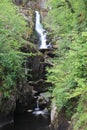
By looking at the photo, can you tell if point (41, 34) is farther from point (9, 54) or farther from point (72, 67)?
point (72, 67)

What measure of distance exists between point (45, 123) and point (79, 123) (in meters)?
9.46

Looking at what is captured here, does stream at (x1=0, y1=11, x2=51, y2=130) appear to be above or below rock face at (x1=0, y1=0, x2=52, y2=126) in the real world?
below

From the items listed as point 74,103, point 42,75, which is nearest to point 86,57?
point 74,103

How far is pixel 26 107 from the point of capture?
67.7 ft

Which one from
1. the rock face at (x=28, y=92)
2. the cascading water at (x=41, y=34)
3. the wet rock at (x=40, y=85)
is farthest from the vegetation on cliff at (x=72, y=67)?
the cascading water at (x=41, y=34)

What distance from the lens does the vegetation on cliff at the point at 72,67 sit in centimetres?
916

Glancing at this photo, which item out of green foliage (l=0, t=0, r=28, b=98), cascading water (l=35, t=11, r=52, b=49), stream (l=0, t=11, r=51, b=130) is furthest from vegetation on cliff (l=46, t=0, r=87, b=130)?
cascading water (l=35, t=11, r=52, b=49)

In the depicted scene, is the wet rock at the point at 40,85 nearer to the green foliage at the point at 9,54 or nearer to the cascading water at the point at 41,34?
the cascading water at the point at 41,34

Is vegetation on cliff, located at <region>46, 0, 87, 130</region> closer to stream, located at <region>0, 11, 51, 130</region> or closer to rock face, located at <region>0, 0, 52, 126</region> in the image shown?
rock face, located at <region>0, 0, 52, 126</region>

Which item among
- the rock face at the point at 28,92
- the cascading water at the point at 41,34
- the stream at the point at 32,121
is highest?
the cascading water at the point at 41,34

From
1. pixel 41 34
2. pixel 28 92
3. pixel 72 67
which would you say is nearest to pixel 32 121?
pixel 28 92

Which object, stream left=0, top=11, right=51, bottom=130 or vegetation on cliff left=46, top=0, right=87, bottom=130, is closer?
vegetation on cliff left=46, top=0, right=87, bottom=130

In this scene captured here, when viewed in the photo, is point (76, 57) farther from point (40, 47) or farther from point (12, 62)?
point (40, 47)

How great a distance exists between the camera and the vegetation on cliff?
9164mm
